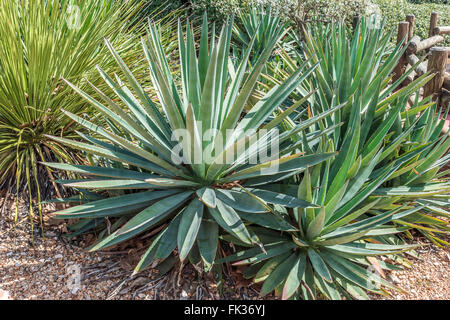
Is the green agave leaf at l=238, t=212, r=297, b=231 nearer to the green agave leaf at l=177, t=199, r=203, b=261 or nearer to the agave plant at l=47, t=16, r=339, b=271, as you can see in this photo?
the agave plant at l=47, t=16, r=339, b=271

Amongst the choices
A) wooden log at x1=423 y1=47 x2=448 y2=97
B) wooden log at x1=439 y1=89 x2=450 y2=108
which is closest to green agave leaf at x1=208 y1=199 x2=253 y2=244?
wooden log at x1=423 y1=47 x2=448 y2=97

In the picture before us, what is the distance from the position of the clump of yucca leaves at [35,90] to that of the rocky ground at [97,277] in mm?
315

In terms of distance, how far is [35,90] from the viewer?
101 inches

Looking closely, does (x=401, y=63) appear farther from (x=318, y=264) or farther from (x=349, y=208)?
(x=318, y=264)

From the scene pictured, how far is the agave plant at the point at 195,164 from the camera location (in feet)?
6.24

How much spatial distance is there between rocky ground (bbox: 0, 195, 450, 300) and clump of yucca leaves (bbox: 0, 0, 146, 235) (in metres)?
0.32

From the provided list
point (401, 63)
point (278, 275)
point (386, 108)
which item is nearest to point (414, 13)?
point (401, 63)

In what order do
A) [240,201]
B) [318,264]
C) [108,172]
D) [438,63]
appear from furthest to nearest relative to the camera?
[438,63] → [108,172] → [240,201] → [318,264]

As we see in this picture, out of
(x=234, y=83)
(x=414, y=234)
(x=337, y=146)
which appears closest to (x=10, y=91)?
(x=234, y=83)

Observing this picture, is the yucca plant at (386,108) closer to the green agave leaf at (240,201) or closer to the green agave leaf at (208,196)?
the green agave leaf at (240,201)

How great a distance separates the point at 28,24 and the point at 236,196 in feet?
6.44

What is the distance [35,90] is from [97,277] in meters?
1.28

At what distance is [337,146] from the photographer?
247 cm

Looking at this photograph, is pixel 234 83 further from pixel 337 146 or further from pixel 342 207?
pixel 342 207
